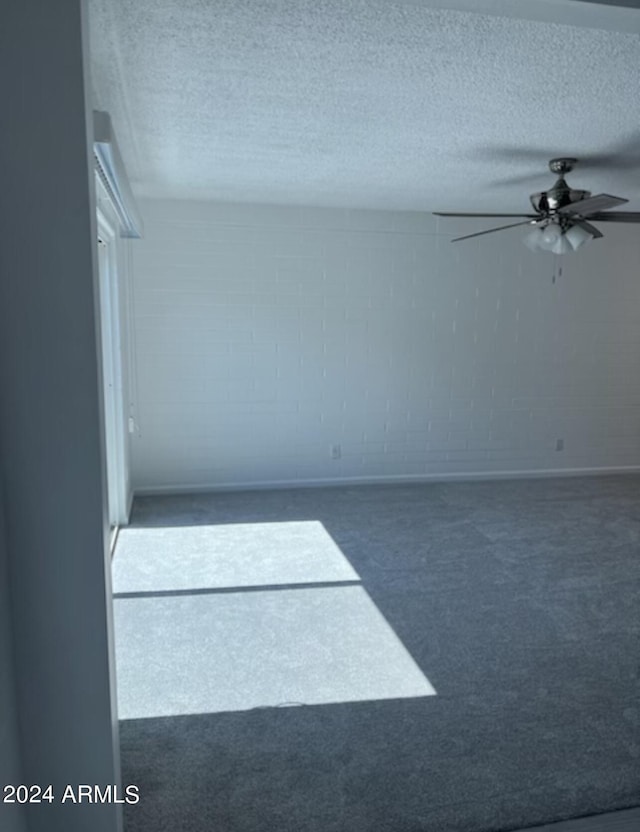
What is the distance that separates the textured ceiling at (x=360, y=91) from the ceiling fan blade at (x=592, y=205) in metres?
0.34

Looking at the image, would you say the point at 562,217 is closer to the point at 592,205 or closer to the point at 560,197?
the point at 560,197

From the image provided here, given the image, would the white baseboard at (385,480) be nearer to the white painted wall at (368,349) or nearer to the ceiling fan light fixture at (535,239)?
the white painted wall at (368,349)

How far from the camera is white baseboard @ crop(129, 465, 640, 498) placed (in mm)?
5008

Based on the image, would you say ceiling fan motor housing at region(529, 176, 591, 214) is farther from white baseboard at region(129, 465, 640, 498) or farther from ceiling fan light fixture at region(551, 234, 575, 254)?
white baseboard at region(129, 465, 640, 498)

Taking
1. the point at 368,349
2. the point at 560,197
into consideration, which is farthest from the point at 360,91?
the point at 368,349

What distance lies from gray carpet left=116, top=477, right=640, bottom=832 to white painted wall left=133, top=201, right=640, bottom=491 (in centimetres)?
184

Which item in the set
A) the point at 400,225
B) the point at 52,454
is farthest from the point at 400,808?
the point at 400,225

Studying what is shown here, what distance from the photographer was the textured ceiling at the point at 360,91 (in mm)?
1837

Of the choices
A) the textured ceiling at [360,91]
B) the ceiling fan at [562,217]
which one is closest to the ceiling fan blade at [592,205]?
the ceiling fan at [562,217]

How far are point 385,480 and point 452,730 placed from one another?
135 inches

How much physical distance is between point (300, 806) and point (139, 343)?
3.92 metres

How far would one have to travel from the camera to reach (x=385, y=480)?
17.8 feet

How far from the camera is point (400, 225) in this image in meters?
5.16

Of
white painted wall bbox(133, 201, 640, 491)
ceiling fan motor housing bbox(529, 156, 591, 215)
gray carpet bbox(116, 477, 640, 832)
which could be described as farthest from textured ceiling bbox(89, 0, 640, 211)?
gray carpet bbox(116, 477, 640, 832)
